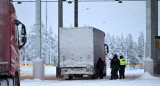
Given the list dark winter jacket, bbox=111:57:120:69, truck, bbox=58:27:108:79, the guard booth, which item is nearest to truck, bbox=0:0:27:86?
truck, bbox=58:27:108:79

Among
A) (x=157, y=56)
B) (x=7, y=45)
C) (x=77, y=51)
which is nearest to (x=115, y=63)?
(x=77, y=51)

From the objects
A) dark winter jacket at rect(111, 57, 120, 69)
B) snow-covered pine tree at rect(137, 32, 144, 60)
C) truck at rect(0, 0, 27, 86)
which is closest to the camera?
truck at rect(0, 0, 27, 86)

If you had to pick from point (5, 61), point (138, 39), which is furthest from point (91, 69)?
point (138, 39)

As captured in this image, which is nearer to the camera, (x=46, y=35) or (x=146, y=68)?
(x=146, y=68)

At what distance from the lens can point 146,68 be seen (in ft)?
111

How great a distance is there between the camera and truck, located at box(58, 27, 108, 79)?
1247 inches

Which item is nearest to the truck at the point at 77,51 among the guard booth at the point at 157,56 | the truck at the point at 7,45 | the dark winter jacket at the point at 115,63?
the dark winter jacket at the point at 115,63

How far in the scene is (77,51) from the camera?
31.9 metres

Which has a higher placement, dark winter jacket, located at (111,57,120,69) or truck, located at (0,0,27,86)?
truck, located at (0,0,27,86)

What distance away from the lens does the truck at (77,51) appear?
104 ft

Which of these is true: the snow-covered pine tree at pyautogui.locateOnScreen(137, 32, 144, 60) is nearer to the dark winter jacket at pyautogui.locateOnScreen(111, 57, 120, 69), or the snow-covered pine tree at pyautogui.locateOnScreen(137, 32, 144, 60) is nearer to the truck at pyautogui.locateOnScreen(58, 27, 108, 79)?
the dark winter jacket at pyautogui.locateOnScreen(111, 57, 120, 69)

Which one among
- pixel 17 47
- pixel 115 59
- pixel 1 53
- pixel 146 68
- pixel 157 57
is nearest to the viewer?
pixel 1 53

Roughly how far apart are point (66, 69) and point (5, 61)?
60.9 ft

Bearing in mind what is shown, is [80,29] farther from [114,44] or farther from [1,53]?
[114,44]
